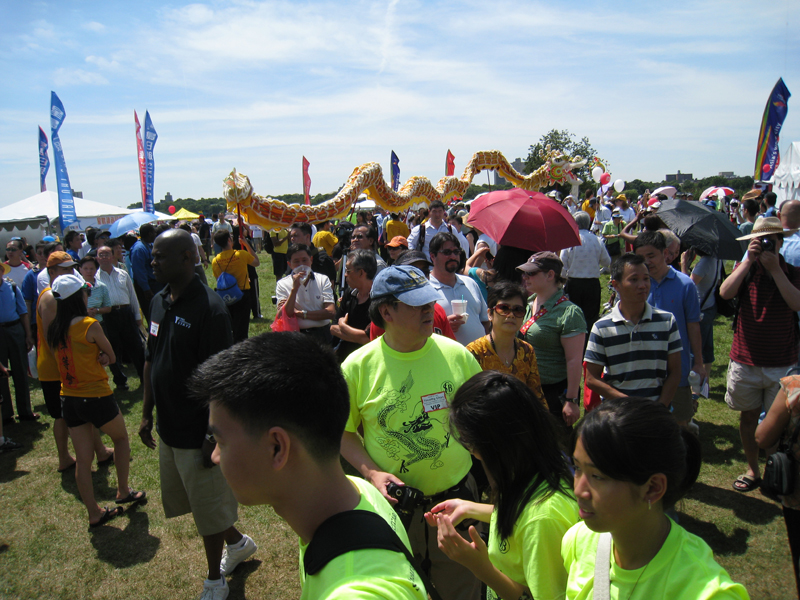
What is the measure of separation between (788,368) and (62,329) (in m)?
5.68

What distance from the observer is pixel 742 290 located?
3980 mm

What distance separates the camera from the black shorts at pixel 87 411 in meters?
3.81

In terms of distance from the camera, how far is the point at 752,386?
12.7 feet

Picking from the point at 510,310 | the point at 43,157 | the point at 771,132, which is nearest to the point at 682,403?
the point at 510,310

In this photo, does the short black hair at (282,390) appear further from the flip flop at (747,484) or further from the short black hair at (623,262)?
the flip flop at (747,484)

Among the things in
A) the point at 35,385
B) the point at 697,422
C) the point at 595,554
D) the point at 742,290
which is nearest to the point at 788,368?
the point at 742,290

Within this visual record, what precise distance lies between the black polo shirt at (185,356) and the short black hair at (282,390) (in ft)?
5.31

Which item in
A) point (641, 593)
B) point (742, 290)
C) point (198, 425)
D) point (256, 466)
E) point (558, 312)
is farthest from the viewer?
point (742, 290)

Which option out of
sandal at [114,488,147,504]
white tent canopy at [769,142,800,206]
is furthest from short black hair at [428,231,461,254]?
white tent canopy at [769,142,800,206]

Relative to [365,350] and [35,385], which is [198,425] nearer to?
[365,350]

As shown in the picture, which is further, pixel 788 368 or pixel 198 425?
pixel 788 368

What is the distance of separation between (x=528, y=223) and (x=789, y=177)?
1498 cm

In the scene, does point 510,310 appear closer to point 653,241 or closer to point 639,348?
point 639,348

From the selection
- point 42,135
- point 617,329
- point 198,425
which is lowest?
point 198,425
